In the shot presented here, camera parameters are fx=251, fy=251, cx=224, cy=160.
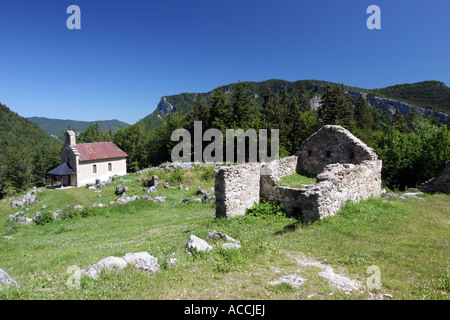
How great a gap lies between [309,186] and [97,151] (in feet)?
128

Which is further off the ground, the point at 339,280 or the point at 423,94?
the point at 423,94

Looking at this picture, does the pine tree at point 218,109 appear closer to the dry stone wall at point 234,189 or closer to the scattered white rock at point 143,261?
the dry stone wall at point 234,189

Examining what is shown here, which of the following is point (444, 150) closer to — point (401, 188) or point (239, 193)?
point (401, 188)

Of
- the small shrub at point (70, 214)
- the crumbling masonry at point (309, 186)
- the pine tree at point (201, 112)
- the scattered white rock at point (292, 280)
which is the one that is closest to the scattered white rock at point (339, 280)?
A: the scattered white rock at point (292, 280)

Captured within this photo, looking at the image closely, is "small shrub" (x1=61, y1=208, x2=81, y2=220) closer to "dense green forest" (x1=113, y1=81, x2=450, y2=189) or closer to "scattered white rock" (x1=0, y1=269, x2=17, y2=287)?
"scattered white rock" (x1=0, y1=269, x2=17, y2=287)

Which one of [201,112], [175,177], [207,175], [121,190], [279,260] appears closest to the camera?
[279,260]

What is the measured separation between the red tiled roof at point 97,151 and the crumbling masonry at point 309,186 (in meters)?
33.2

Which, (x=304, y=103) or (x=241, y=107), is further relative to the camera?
(x=304, y=103)

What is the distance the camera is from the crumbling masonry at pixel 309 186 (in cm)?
935

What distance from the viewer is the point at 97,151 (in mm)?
40625

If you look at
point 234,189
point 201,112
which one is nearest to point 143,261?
point 234,189

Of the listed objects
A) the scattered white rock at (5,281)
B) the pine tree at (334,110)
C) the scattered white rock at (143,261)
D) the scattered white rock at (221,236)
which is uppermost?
the pine tree at (334,110)

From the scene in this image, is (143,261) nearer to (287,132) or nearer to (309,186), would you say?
(309,186)
